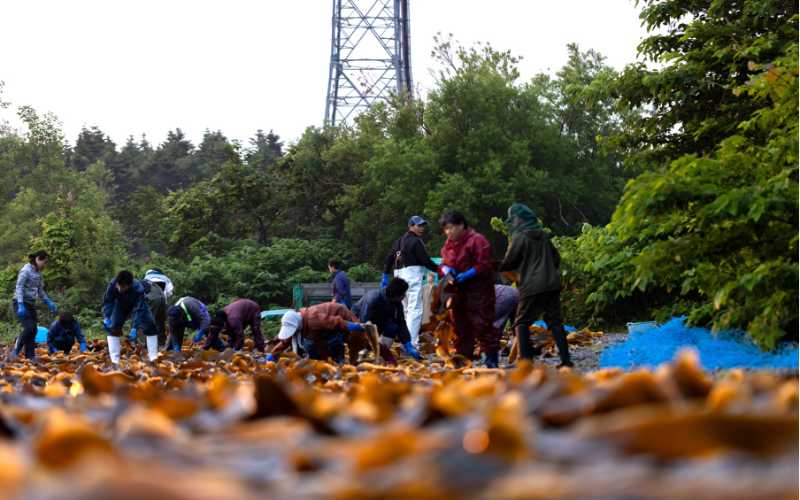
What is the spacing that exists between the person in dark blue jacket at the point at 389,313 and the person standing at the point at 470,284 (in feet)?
4.58

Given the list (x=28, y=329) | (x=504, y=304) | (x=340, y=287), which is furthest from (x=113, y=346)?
(x=504, y=304)

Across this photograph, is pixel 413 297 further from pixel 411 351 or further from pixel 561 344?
pixel 561 344

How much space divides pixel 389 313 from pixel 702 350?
4.46m

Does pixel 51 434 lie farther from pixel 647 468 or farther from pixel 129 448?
pixel 647 468

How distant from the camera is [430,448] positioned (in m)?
1.56

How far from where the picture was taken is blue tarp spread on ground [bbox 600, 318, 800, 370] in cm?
740

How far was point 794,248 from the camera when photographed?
25.4ft

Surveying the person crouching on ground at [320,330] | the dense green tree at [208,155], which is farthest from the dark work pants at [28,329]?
the dense green tree at [208,155]

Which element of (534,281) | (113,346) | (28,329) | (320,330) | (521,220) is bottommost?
(113,346)

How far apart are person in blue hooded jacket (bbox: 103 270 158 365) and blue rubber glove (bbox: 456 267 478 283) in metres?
4.51

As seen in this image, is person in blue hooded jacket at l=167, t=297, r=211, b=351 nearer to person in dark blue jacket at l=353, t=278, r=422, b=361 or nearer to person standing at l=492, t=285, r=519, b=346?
person in dark blue jacket at l=353, t=278, r=422, b=361

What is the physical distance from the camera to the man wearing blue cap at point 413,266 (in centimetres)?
1255

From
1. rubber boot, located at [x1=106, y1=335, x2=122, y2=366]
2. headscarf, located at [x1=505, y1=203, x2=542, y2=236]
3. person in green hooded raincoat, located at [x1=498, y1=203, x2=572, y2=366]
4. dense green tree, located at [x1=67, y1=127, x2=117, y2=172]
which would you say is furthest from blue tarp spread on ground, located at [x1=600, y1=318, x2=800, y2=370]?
dense green tree, located at [x1=67, y1=127, x2=117, y2=172]

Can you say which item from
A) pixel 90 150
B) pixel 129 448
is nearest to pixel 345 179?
pixel 129 448
